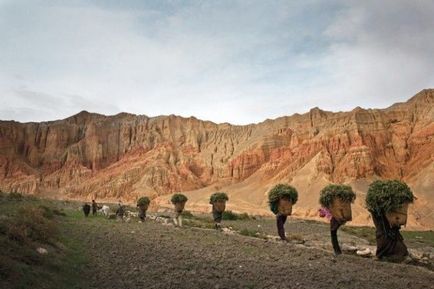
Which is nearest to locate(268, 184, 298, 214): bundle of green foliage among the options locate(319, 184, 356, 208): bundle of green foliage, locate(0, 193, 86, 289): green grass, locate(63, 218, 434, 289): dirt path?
locate(319, 184, 356, 208): bundle of green foliage

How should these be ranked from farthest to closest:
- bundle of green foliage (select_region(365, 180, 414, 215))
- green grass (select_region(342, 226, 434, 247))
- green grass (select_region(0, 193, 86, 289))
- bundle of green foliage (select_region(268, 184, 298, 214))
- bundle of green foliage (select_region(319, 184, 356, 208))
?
green grass (select_region(342, 226, 434, 247))
bundle of green foliage (select_region(268, 184, 298, 214))
bundle of green foliage (select_region(319, 184, 356, 208))
bundle of green foliage (select_region(365, 180, 414, 215))
green grass (select_region(0, 193, 86, 289))

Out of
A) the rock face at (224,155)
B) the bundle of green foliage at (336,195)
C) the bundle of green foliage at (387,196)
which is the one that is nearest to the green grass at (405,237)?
the bundle of green foliage at (336,195)

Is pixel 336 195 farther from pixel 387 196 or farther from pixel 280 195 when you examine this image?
pixel 280 195

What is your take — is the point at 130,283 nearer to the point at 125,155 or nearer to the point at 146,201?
the point at 146,201

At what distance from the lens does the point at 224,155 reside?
439 feet

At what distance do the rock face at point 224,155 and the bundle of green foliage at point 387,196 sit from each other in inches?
1898

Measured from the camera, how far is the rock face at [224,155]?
94.4 meters

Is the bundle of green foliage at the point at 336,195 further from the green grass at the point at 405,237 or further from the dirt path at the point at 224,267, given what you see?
the green grass at the point at 405,237

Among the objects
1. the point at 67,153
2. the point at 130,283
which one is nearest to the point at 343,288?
the point at 130,283

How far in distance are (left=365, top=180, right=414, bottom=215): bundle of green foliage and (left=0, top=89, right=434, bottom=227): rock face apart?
1898 inches

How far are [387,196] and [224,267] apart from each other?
29.3 ft

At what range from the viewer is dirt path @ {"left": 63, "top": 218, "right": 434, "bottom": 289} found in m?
14.5

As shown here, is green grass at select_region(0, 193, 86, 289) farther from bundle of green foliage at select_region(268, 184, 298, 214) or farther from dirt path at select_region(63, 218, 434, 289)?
bundle of green foliage at select_region(268, 184, 298, 214)

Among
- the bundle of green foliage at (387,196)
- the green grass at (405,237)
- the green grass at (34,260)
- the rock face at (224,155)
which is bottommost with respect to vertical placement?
the green grass at (34,260)
